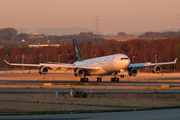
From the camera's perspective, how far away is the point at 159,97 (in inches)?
1437

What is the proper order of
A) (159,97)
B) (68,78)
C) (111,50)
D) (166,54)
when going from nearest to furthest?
(159,97), (68,78), (166,54), (111,50)

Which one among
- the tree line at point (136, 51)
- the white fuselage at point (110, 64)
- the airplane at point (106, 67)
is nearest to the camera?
the white fuselage at point (110, 64)

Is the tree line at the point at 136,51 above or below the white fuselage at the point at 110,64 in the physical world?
above

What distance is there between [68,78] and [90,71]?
1474cm

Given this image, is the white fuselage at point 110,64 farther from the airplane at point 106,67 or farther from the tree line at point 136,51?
the tree line at point 136,51

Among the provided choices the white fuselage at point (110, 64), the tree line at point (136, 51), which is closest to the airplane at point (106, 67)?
the white fuselage at point (110, 64)

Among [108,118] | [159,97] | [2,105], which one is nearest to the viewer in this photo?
[108,118]

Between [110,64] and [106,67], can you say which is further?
[106,67]

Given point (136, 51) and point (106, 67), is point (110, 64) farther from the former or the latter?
point (136, 51)

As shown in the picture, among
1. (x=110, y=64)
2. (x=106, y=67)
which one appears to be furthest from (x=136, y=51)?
(x=110, y=64)

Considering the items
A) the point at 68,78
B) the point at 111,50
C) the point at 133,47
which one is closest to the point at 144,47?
the point at 133,47

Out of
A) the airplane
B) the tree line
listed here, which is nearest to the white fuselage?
the airplane

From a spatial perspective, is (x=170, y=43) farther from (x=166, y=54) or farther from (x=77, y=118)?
(x=77, y=118)

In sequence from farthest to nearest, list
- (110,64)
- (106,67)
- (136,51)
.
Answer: (136,51) < (106,67) < (110,64)
